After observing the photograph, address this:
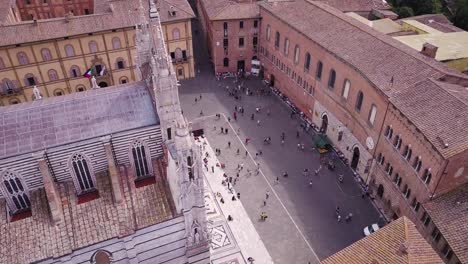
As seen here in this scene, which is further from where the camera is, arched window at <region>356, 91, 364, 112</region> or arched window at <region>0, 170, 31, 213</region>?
arched window at <region>356, 91, 364, 112</region>

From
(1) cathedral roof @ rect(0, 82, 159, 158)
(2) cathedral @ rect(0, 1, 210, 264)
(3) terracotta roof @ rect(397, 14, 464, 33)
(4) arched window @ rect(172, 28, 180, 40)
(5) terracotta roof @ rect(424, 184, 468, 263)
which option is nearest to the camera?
(2) cathedral @ rect(0, 1, 210, 264)

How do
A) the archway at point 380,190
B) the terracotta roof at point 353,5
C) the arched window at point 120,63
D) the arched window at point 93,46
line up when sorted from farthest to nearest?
the terracotta roof at point 353,5, the arched window at point 120,63, the arched window at point 93,46, the archway at point 380,190

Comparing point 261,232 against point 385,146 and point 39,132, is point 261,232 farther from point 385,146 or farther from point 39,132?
point 39,132

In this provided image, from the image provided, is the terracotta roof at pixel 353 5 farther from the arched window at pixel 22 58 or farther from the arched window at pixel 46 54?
the arched window at pixel 22 58

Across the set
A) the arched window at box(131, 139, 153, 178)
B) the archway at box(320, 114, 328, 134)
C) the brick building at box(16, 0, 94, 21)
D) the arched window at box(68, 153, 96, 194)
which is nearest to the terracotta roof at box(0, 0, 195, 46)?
the brick building at box(16, 0, 94, 21)

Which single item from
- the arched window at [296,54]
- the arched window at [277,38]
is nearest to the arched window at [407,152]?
the arched window at [296,54]

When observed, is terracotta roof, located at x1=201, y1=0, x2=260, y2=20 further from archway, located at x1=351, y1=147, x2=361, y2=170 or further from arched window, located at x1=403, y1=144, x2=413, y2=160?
arched window, located at x1=403, y1=144, x2=413, y2=160
